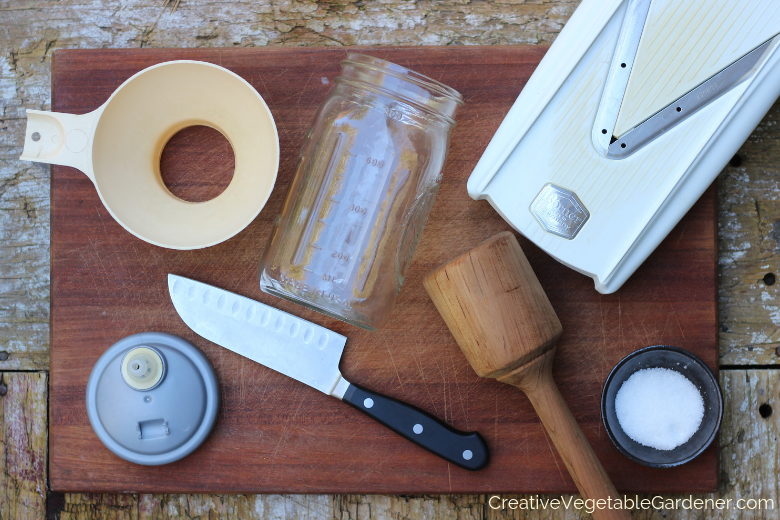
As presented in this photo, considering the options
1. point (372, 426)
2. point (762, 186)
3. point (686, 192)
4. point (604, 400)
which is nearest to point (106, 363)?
point (372, 426)

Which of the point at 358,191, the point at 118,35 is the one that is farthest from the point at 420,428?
the point at 118,35

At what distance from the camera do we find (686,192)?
2.00 feet

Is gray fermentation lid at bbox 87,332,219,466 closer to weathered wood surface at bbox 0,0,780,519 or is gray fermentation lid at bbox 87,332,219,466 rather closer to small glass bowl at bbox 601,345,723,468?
weathered wood surface at bbox 0,0,780,519

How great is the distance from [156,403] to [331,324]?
0.78ft

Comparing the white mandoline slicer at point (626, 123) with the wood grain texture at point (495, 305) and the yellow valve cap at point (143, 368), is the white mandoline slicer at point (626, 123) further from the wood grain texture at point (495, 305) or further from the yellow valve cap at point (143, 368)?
the yellow valve cap at point (143, 368)

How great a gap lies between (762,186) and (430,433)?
58 centimetres

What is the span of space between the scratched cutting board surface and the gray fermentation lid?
2 centimetres

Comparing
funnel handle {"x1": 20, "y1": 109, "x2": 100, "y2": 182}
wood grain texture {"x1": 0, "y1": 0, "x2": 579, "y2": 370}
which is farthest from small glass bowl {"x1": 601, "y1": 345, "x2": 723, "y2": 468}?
funnel handle {"x1": 20, "y1": 109, "x2": 100, "y2": 182}

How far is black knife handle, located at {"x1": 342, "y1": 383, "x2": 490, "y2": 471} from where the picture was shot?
67 cm

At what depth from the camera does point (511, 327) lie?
24.1 inches

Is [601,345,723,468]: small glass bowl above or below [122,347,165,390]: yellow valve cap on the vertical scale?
above

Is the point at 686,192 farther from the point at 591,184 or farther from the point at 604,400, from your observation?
the point at 604,400

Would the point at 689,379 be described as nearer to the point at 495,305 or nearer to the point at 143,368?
the point at 495,305

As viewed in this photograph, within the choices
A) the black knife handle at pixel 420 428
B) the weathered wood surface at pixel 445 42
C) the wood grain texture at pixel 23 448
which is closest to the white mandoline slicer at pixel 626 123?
the weathered wood surface at pixel 445 42
